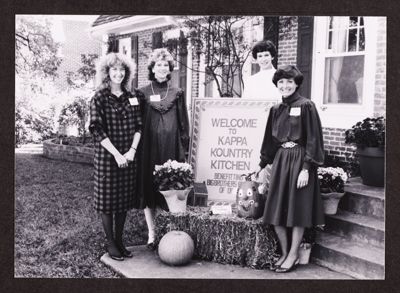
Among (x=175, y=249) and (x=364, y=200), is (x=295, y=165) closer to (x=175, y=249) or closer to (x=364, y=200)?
(x=364, y=200)

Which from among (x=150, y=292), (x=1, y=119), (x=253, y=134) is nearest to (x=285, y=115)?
(x=253, y=134)

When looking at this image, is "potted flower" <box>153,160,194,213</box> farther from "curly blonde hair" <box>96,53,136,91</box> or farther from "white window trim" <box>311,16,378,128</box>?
"white window trim" <box>311,16,378,128</box>

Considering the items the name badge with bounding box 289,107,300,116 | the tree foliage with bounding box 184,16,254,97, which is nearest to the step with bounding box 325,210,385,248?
the name badge with bounding box 289,107,300,116

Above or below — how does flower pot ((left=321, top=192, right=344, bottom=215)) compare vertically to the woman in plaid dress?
below

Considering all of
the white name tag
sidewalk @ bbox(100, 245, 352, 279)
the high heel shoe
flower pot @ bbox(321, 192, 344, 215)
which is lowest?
sidewalk @ bbox(100, 245, 352, 279)

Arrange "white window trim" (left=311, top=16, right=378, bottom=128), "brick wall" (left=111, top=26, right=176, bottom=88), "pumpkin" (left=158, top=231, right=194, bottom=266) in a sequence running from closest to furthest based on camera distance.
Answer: "pumpkin" (left=158, top=231, right=194, bottom=266) → "white window trim" (left=311, top=16, right=378, bottom=128) → "brick wall" (left=111, top=26, right=176, bottom=88)

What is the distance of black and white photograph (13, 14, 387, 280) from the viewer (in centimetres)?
392

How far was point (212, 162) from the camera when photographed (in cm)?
460

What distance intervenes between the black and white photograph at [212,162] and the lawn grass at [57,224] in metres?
0.02

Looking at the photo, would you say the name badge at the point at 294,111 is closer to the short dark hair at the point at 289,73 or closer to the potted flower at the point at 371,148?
the short dark hair at the point at 289,73

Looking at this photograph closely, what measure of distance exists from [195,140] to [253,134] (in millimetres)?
526

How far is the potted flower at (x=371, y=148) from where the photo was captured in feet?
14.8

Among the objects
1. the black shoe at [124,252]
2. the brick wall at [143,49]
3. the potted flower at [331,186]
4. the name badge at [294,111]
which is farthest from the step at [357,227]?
the brick wall at [143,49]

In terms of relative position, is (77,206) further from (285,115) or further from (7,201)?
(285,115)
